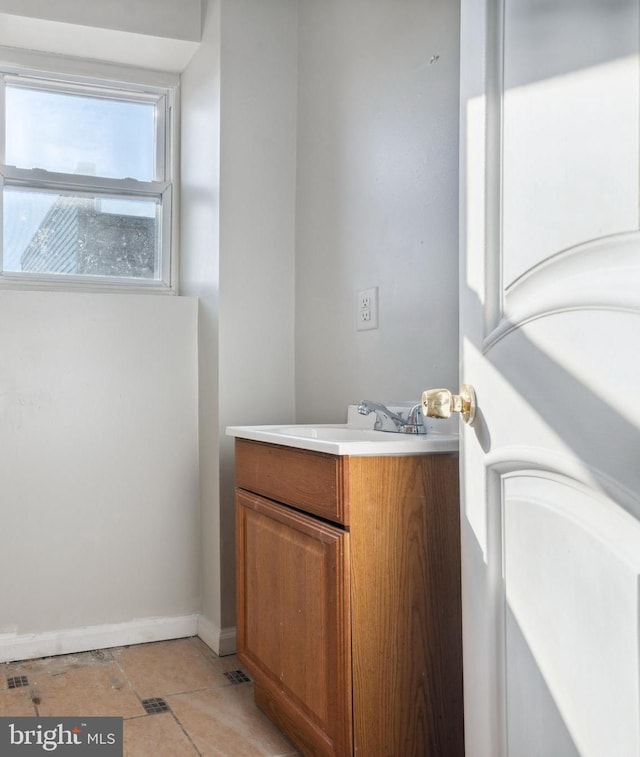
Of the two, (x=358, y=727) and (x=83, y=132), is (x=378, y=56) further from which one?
(x=358, y=727)

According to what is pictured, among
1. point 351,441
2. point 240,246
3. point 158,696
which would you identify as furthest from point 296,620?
point 240,246

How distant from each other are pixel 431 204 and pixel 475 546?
3.39 feet

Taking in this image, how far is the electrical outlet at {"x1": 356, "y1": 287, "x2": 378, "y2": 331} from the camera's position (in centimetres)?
225

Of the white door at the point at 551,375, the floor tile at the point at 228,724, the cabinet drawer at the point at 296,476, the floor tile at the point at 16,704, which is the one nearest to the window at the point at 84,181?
the cabinet drawer at the point at 296,476

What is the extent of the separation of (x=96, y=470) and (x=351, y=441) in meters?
1.28

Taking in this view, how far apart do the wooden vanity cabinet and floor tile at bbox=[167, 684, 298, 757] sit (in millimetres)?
266

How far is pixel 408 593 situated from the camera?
5.22 feet

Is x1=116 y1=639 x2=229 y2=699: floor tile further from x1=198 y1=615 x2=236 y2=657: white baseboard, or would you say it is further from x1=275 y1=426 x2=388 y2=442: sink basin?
x1=275 y1=426 x2=388 y2=442: sink basin

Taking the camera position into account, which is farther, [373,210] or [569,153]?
[373,210]

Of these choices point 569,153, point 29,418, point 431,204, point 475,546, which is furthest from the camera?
point 29,418

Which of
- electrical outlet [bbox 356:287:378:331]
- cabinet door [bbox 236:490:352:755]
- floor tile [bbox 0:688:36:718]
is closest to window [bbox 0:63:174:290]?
electrical outlet [bbox 356:287:378:331]

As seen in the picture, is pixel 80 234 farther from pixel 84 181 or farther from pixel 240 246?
pixel 240 246

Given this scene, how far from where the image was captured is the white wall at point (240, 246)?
269cm

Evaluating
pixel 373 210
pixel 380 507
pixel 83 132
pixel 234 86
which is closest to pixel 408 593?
pixel 380 507
